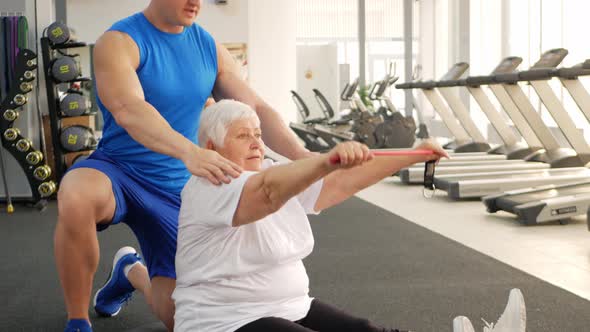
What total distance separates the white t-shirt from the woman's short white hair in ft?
0.32

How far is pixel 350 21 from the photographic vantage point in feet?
65.0

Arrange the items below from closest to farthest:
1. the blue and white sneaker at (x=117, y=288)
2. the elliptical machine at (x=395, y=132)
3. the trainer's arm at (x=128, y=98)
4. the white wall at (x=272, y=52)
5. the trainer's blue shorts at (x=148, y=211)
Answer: the trainer's arm at (x=128, y=98), the trainer's blue shorts at (x=148, y=211), the blue and white sneaker at (x=117, y=288), the elliptical machine at (x=395, y=132), the white wall at (x=272, y=52)

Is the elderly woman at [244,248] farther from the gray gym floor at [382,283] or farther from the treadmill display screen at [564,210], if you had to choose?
the treadmill display screen at [564,210]

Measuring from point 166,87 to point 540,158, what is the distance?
18.4 ft

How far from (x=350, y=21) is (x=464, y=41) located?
25.0 ft

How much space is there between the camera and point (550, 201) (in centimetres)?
486

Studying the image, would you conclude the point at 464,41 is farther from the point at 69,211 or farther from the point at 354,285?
the point at 69,211

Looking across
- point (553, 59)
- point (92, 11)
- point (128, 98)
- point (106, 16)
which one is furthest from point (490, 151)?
point (128, 98)

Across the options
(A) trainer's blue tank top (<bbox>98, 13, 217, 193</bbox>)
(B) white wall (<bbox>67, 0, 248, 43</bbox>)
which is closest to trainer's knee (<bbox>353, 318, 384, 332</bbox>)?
(A) trainer's blue tank top (<bbox>98, 13, 217, 193</bbox>)

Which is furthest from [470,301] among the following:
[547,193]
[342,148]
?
[547,193]

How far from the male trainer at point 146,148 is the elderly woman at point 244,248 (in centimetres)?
32

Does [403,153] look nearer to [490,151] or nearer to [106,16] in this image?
[490,151]

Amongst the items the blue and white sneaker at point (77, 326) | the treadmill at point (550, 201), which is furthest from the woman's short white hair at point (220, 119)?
the treadmill at point (550, 201)

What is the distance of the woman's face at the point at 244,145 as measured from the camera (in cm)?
180
